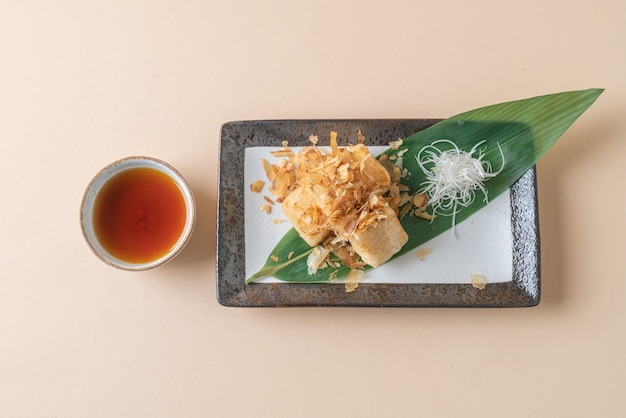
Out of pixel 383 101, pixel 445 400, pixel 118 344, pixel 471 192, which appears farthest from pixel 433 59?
pixel 118 344

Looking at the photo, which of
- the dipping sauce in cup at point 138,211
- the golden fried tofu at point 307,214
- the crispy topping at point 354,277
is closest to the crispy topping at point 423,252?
the crispy topping at point 354,277

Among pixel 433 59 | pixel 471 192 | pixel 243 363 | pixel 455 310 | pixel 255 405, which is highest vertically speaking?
pixel 433 59

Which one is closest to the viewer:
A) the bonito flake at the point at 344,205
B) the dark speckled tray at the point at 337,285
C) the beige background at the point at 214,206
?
the bonito flake at the point at 344,205

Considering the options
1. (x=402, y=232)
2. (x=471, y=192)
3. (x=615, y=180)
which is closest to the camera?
(x=402, y=232)

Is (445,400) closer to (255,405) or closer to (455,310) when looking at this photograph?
(455,310)

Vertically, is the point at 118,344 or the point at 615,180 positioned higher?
the point at 615,180

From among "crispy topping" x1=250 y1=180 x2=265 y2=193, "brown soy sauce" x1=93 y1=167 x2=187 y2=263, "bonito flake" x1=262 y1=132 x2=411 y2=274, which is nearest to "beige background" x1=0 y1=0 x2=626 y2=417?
"brown soy sauce" x1=93 y1=167 x2=187 y2=263

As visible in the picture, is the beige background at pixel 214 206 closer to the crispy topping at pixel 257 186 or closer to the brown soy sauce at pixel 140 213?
the brown soy sauce at pixel 140 213
